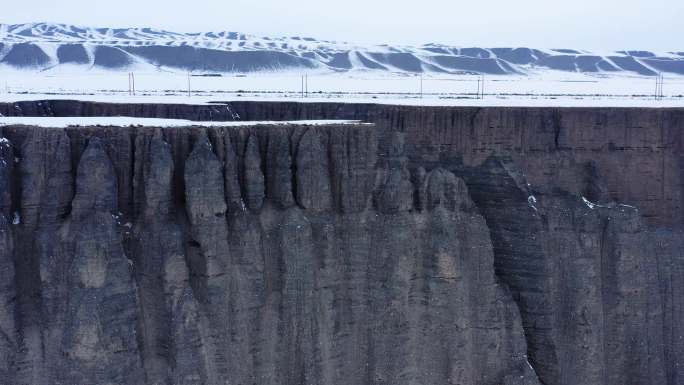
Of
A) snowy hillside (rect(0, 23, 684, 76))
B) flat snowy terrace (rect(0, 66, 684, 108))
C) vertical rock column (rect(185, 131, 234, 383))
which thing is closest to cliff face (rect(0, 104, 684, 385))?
vertical rock column (rect(185, 131, 234, 383))

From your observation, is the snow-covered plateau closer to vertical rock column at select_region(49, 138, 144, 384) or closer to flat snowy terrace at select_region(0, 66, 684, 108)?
flat snowy terrace at select_region(0, 66, 684, 108)

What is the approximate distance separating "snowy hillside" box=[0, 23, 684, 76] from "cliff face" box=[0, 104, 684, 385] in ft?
231

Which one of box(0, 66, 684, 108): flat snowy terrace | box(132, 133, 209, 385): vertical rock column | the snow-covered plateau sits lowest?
box(132, 133, 209, 385): vertical rock column

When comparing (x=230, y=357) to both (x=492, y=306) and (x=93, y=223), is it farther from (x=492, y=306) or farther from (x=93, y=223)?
(x=492, y=306)

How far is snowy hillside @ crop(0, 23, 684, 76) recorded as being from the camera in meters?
96.5

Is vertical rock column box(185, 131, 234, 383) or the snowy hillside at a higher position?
the snowy hillside

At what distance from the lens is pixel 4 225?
59.7 ft

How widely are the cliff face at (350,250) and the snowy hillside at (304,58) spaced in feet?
231

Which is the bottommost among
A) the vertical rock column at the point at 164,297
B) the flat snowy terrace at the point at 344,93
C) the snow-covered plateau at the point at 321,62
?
the vertical rock column at the point at 164,297

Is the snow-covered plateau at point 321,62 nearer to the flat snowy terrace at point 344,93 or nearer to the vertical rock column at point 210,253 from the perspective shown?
the flat snowy terrace at point 344,93

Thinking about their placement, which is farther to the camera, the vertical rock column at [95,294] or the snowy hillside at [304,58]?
the snowy hillside at [304,58]

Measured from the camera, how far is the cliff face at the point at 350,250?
61.2ft

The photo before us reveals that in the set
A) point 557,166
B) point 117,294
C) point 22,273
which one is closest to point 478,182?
point 557,166

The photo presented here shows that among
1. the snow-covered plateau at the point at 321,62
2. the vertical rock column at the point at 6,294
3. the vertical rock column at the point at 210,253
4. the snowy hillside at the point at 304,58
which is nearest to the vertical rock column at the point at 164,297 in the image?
the vertical rock column at the point at 210,253
